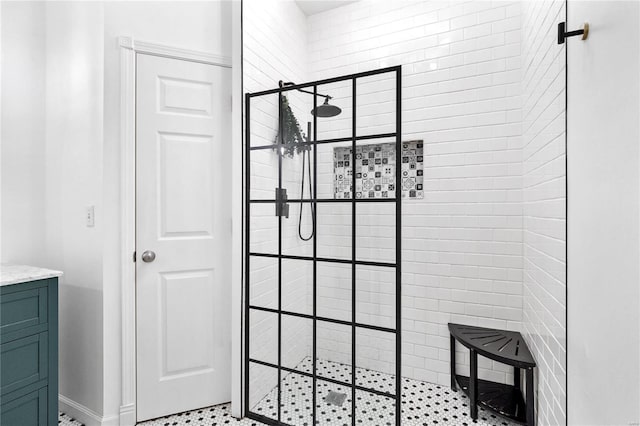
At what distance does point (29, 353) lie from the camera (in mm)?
1518

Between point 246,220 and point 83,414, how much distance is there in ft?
4.68

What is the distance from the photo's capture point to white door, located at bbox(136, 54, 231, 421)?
6.00ft

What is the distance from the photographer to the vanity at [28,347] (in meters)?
1.44

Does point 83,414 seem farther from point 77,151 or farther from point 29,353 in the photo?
point 77,151

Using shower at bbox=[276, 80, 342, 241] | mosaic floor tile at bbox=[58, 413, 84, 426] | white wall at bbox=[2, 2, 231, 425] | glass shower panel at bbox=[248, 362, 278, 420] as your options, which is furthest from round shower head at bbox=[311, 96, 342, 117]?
mosaic floor tile at bbox=[58, 413, 84, 426]

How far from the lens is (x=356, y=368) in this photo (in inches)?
69.0

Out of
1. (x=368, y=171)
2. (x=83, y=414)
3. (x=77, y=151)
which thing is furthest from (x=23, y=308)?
(x=368, y=171)

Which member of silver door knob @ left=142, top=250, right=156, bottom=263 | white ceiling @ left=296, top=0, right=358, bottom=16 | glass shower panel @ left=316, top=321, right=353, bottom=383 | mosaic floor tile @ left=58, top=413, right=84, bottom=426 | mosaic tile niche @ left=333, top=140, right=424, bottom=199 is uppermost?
white ceiling @ left=296, top=0, right=358, bottom=16

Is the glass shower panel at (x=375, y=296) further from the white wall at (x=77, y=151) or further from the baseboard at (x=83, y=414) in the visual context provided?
the baseboard at (x=83, y=414)

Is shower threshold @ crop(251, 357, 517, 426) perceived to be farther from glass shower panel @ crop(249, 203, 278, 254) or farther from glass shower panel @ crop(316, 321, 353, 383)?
glass shower panel @ crop(249, 203, 278, 254)

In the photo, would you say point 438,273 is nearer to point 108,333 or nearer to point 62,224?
point 108,333
